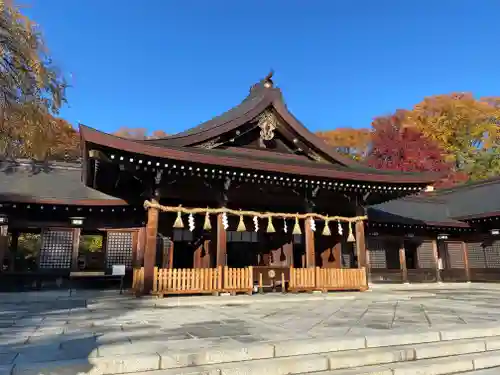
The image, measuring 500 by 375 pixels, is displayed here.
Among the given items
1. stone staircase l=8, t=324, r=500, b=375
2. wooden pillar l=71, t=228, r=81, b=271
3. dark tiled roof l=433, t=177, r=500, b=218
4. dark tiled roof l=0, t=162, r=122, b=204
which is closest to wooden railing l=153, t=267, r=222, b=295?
dark tiled roof l=0, t=162, r=122, b=204

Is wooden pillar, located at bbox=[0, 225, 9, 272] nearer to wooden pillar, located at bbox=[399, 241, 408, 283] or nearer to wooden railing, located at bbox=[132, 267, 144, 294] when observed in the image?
wooden railing, located at bbox=[132, 267, 144, 294]

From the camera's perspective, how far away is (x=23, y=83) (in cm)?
1444

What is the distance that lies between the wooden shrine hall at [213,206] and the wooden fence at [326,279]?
1.4 inches

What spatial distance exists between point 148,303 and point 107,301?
1152mm

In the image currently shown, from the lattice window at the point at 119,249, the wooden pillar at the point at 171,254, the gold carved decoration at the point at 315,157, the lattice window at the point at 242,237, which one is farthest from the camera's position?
the lattice window at the point at 242,237

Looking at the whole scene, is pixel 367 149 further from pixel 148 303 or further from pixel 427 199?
pixel 148 303

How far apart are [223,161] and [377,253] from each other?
35.6 feet

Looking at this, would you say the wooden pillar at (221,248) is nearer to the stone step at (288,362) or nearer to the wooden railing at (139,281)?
the wooden railing at (139,281)

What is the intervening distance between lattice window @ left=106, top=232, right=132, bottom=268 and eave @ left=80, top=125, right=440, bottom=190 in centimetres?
501

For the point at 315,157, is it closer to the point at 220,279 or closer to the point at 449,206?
the point at 220,279

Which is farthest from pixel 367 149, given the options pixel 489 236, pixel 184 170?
pixel 184 170

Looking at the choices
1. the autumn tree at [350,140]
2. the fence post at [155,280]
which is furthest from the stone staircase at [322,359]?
the autumn tree at [350,140]

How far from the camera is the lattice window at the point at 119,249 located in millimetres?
13508

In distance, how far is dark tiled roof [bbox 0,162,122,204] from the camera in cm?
1371
